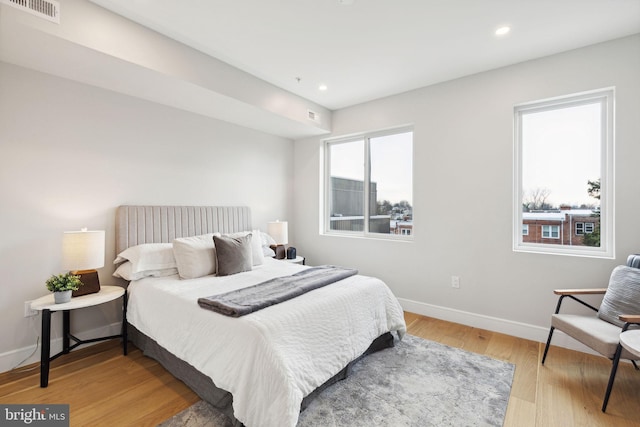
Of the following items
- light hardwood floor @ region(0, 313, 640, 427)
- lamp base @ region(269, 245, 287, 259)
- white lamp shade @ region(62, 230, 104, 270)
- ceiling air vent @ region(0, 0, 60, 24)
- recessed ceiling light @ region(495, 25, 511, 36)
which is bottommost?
light hardwood floor @ region(0, 313, 640, 427)

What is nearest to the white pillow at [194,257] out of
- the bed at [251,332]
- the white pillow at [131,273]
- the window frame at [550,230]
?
the bed at [251,332]

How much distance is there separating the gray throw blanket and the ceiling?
206 centimetres

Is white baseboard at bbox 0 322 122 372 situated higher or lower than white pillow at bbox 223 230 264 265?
lower

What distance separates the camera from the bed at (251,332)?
158 cm

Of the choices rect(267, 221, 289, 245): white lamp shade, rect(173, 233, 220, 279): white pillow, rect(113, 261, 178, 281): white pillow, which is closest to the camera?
rect(113, 261, 178, 281): white pillow

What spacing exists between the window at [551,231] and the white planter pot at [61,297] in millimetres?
4211

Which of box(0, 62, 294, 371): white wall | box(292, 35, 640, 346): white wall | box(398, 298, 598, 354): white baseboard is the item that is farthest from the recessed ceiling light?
box(0, 62, 294, 371): white wall

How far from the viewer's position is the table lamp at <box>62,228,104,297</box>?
230 centimetres

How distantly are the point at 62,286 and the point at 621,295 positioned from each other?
4125 mm

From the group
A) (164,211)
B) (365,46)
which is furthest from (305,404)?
(365,46)

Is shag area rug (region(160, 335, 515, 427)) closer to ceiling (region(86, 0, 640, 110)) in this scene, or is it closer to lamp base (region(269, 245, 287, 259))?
lamp base (region(269, 245, 287, 259))

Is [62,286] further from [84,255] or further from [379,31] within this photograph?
[379,31]

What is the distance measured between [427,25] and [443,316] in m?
2.93

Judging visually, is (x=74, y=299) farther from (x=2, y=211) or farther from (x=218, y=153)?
(x=218, y=153)
